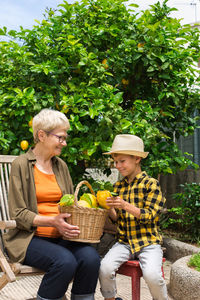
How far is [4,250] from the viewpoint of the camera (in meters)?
2.68

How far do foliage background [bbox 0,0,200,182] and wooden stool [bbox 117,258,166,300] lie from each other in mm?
1246

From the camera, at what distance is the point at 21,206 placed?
2.47m

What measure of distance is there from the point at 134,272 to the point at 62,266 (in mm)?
544

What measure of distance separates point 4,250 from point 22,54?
2040 mm

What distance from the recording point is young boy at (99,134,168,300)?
245 cm

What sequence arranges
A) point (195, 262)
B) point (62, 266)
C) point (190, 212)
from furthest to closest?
point (190, 212)
point (195, 262)
point (62, 266)

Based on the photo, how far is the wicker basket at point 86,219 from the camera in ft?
7.47

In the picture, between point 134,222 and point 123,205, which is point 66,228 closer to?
point 123,205

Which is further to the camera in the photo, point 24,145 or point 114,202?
point 24,145

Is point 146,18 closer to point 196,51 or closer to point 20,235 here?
point 196,51

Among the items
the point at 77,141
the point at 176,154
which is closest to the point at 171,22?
the point at 176,154

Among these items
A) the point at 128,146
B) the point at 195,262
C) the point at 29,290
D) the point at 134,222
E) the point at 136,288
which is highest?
the point at 128,146

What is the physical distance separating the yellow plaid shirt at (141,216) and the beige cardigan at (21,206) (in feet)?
2.18

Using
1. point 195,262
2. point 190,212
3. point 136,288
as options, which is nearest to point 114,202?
point 136,288
